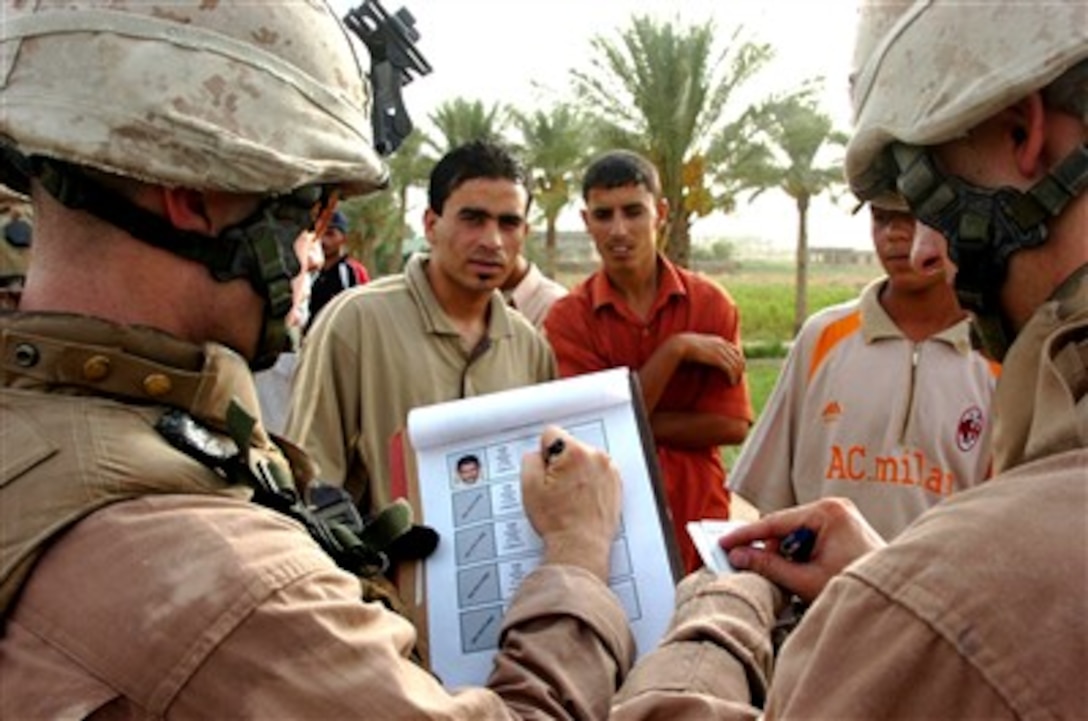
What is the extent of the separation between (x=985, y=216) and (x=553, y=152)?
23928 mm

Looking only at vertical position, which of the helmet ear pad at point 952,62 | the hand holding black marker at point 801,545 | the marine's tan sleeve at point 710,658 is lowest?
the marine's tan sleeve at point 710,658

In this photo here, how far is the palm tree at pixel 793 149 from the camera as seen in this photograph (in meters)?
21.3

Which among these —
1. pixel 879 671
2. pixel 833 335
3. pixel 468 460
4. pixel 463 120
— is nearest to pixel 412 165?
pixel 463 120

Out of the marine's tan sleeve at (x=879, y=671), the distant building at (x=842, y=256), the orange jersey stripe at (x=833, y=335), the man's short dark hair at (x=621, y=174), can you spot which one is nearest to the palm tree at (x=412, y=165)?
the man's short dark hair at (x=621, y=174)

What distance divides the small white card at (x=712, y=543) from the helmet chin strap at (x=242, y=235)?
2.82 feet

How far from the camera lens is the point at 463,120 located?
1040 inches

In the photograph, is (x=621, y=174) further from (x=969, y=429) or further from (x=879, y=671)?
(x=879, y=671)

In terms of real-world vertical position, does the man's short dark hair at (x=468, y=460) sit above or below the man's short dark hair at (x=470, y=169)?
below

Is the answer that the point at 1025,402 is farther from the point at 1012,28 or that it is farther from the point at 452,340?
the point at 452,340

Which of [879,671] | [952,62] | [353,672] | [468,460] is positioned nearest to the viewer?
[879,671]

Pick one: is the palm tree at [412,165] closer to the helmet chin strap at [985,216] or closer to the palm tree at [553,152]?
the palm tree at [553,152]

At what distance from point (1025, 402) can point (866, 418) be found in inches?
81.7

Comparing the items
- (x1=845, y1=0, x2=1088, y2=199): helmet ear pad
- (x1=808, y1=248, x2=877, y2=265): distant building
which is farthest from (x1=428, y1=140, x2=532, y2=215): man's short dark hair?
(x1=808, y1=248, x2=877, y2=265): distant building

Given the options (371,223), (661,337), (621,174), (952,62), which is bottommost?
(371,223)
